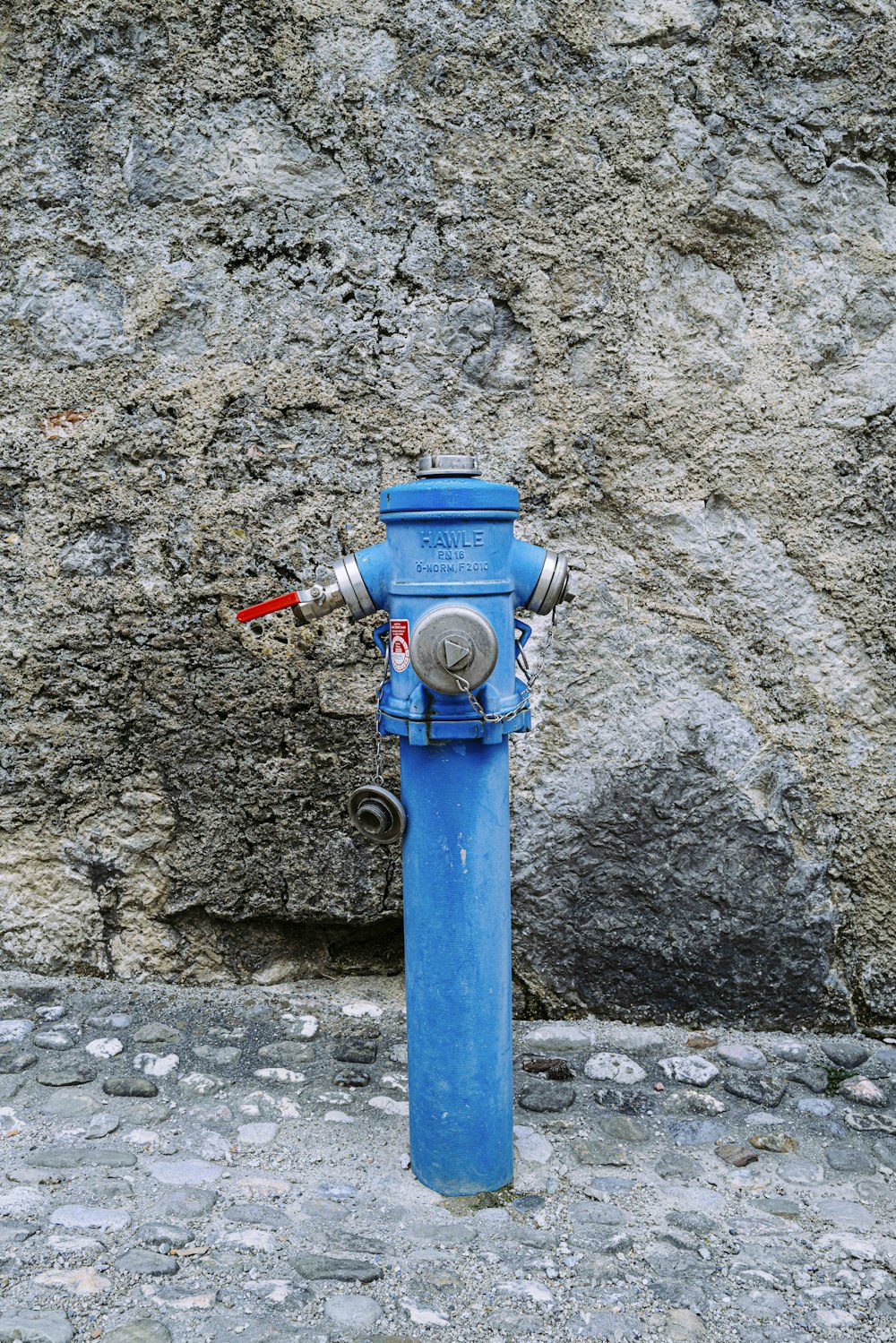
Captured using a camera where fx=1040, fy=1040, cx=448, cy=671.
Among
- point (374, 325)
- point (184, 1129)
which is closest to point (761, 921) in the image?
point (184, 1129)

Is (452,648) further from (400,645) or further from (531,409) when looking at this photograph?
(531,409)

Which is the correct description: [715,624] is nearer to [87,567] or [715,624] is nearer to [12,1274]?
[87,567]

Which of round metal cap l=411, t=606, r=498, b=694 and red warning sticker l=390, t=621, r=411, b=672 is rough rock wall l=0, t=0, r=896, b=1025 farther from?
round metal cap l=411, t=606, r=498, b=694

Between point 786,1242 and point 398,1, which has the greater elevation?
point 398,1

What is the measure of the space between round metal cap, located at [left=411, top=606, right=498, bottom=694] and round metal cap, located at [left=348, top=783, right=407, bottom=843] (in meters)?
0.27

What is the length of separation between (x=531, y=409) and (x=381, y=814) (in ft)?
3.78

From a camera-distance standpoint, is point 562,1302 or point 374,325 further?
point 374,325

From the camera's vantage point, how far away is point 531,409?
2.58 meters

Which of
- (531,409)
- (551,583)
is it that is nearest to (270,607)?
(551,583)

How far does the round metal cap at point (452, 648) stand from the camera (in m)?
1.79

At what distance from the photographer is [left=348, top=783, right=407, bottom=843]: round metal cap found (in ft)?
6.47

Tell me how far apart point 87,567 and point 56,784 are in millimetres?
577

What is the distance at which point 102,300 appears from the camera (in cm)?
263

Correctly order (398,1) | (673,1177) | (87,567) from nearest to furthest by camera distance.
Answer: (673,1177), (398,1), (87,567)
